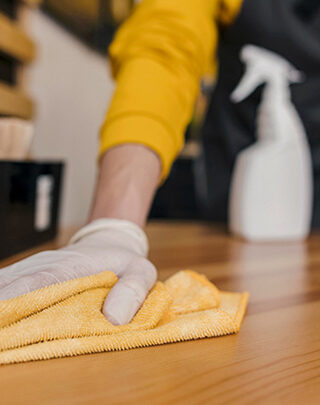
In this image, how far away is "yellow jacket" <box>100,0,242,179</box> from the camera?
77 centimetres

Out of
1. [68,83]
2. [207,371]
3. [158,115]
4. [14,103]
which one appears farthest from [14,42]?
[207,371]

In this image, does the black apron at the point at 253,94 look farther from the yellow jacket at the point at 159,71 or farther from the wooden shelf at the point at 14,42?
the wooden shelf at the point at 14,42

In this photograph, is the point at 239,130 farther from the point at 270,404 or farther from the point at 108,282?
the point at 270,404

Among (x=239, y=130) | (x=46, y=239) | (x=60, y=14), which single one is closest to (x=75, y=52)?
(x=60, y=14)

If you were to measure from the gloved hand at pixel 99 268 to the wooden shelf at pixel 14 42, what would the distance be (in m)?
0.63

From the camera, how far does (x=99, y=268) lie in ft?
1.51

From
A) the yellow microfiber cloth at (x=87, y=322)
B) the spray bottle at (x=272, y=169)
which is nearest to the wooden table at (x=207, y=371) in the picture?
the yellow microfiber cloth at (x=87, y=322)

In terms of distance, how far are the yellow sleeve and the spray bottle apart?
17 centimetres

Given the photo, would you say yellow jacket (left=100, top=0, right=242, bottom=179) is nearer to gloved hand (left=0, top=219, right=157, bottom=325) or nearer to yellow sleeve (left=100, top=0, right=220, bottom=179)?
yellow sleeve (left=100, top=0, right=220, bottom=179)

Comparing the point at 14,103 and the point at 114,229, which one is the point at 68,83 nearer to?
the point at 14,103

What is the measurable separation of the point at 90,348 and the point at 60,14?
1.07m

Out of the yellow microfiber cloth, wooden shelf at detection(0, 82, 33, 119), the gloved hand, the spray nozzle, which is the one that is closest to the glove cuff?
the gloved hand

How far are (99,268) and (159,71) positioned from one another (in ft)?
1.65

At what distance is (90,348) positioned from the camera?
0.35m
